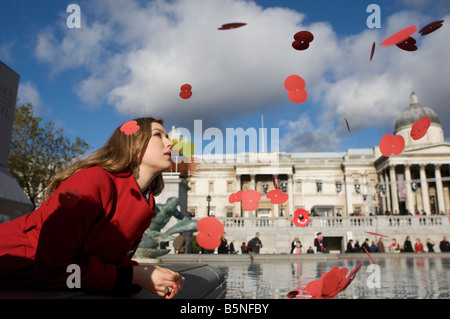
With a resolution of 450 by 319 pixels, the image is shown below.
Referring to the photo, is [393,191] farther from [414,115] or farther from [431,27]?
[431,27]

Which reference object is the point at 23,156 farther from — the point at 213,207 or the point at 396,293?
the point at 213,207

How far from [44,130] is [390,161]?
43.9 metres

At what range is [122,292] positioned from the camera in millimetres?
1521

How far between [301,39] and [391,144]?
1.05 m

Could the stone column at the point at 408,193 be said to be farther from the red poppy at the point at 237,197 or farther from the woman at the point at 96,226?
the woman at the point at 96,226

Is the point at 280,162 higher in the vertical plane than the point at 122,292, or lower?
higher

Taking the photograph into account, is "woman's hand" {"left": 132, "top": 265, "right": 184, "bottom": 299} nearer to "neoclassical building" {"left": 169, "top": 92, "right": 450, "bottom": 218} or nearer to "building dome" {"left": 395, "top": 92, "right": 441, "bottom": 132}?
"neoclassical building" {"left": 169, "top": 92, "right": 450, "bottom": 218}

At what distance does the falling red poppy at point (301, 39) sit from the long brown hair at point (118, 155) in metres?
1.15

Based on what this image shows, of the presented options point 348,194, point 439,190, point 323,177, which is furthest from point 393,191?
point 323,177

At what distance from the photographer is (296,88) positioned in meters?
2.52

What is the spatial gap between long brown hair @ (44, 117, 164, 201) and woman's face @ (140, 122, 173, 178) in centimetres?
2

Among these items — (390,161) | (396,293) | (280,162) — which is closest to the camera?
(396,293)
